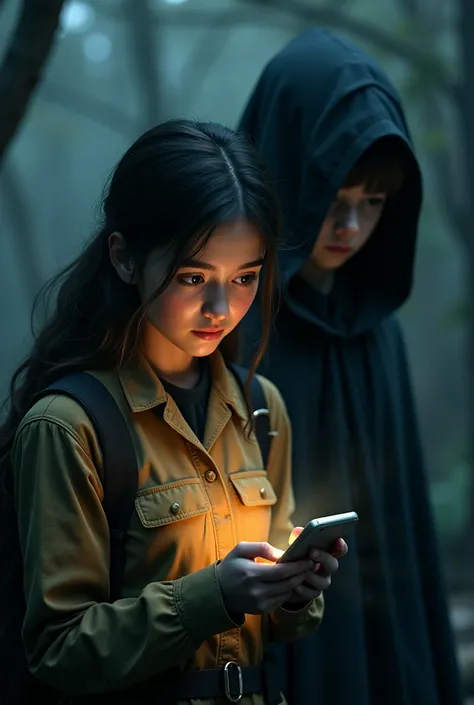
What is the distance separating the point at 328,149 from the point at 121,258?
105cm

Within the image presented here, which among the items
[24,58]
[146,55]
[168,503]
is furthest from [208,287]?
[146,55]

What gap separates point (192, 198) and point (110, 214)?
0.77ft

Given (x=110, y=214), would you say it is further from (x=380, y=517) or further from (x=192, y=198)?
(x=380, y=517)

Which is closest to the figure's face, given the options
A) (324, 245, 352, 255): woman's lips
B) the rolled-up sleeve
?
(324, 245, 352, 255): woman's lips

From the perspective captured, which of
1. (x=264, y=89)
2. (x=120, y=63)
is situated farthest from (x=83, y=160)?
(x=264, y=89)

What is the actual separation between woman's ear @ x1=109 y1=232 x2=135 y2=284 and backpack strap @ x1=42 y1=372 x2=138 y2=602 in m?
0.28

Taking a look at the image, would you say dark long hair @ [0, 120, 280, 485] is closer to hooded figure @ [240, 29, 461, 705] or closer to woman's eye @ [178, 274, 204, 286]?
woman's eye @ [178, 274, 204, 286]

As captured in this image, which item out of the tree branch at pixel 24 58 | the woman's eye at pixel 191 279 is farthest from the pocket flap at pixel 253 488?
the tree branch at pixel 24 58

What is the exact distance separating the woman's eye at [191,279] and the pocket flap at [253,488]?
44cm

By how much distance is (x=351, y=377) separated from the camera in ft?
10.3

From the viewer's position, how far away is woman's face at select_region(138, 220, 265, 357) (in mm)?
2045

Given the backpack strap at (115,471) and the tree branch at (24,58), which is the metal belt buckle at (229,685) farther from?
the tree branch at (24,58)

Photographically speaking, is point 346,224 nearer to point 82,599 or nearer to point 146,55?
point 82,599

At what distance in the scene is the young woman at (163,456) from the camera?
1913mm
